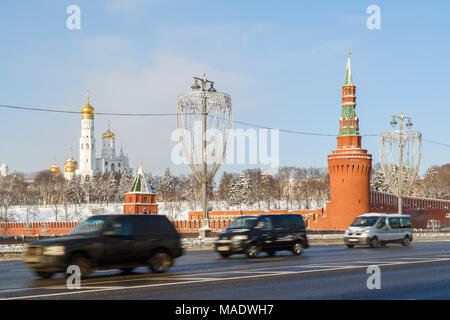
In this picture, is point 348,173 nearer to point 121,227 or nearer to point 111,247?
point 121,227

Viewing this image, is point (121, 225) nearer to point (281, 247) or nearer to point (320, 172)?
point (281, 247)

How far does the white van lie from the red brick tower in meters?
27.4

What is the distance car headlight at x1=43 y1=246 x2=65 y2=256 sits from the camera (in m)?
13.1

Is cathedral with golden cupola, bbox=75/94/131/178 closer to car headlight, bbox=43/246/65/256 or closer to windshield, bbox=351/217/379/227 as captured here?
windshield, bbox=351/217/379/227

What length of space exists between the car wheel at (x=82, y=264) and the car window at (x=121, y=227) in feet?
3.67

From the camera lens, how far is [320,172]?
15988 centimetres

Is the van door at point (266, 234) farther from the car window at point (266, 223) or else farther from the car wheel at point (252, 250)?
the car wheel at point (252, 250)

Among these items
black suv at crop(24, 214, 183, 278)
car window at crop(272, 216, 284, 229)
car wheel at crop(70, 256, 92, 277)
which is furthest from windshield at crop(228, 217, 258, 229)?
car wheel at crop(70, 256, 92, 277)

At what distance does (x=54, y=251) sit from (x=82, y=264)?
0.75 meters

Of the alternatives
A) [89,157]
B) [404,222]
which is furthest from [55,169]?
[404,222]

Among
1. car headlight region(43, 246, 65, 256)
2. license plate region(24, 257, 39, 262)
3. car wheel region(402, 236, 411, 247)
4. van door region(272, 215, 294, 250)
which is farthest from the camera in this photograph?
car wheel region(402, 236, 411, 247)

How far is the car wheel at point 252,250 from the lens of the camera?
19.9 m
